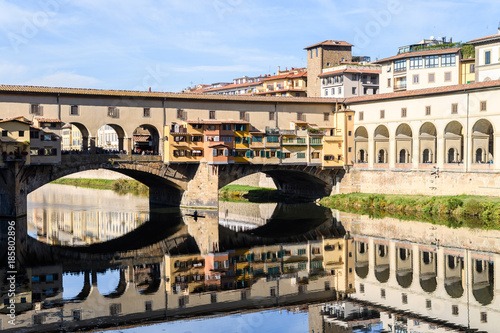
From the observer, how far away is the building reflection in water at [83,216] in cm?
4431

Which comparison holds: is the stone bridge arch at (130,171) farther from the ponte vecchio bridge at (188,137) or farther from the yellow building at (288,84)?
the yellow building at (288,84)

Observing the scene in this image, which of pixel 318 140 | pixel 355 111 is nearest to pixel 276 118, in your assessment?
pixel 318 140

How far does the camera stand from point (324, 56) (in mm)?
89125

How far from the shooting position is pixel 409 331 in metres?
23.9

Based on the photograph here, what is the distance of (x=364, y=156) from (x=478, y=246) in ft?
99.5

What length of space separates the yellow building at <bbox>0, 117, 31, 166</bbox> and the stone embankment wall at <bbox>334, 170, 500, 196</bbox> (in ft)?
98.3

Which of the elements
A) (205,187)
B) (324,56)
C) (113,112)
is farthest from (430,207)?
(324,56)

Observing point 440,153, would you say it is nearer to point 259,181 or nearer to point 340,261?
point 340,261

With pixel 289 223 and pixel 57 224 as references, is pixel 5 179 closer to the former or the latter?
pixel 57 224

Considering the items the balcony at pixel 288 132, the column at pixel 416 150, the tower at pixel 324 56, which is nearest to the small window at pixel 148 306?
the balcony at pixel 288 132

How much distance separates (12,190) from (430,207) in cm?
3273

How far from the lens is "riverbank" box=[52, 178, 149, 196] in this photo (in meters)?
79.3

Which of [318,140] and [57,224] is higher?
[318,140]

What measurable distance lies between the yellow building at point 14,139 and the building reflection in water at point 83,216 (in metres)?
5.32
